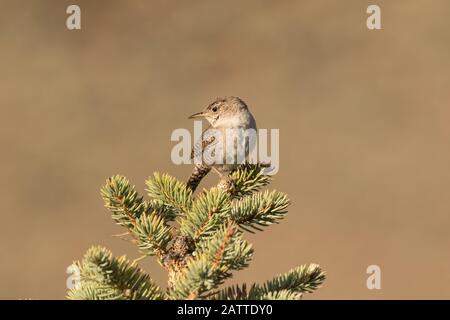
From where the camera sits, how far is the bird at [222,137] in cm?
262

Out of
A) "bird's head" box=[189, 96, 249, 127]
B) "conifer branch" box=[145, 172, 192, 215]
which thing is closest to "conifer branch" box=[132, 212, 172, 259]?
"conifer branch" box=[145, 172, 192, 215]

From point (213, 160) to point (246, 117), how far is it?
1.56ft

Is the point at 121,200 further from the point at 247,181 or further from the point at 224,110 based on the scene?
the point at 224,110

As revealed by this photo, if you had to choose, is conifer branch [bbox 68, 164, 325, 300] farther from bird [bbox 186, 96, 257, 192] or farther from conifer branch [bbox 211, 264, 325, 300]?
bird [bbox 186, 96, 257, 192]

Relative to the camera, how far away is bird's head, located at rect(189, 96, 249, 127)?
311cm

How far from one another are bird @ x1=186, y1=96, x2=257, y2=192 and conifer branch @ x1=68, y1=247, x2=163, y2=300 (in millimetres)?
1096

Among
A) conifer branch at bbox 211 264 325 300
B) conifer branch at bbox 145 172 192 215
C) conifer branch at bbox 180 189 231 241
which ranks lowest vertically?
conifer branch at bbox 211 264 325 300

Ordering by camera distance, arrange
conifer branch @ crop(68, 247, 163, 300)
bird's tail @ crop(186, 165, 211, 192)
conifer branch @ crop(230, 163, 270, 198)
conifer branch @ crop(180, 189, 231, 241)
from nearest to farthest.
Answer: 1. conifer branch @ crop(68, 247, 163, 300)
2. conifer branch @ crop(180, 189, 231, 241)
3. conifer branch @ crop(230, 163, 270, 198)
4. bird's tail @ crop(186, 165, 211, 192)

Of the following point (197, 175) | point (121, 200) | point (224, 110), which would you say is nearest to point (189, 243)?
point (121, 200)

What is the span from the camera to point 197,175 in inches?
101

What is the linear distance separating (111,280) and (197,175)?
1249mm

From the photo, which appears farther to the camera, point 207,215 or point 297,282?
point 207,215
